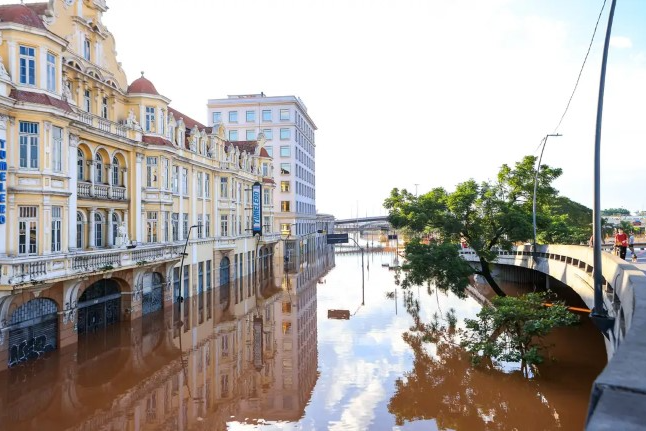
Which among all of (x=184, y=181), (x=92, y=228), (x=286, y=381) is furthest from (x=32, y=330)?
(x=184, y=181)

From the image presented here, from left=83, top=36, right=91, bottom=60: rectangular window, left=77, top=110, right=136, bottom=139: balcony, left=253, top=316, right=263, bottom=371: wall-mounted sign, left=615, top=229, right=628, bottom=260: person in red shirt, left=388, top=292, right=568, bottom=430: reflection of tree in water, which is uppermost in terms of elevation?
left=83, top=36, right=91, bottom=60: rectangular window

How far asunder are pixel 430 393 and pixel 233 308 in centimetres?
2162

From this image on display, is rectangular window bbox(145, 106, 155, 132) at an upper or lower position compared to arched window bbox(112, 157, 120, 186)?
upper

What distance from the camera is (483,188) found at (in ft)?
116

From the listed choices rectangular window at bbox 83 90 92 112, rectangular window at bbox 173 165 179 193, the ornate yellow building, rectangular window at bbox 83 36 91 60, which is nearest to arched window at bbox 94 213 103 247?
the ornate yellow building

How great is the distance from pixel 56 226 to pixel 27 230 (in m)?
1.53

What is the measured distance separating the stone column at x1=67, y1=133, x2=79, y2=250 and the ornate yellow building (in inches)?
2.4

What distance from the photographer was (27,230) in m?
21.9

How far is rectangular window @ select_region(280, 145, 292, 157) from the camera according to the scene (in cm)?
8544

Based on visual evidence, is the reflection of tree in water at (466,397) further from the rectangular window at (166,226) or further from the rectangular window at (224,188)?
the rectangular window at (224,188)

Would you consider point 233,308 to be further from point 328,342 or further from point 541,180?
point 541,180

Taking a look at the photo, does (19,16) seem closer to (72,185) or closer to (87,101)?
(87,101)

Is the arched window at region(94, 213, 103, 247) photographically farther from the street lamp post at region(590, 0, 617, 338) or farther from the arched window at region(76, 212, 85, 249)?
the street lamp post at region(590, 0, 617, 338)

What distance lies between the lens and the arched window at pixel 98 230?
29073 millimetres
